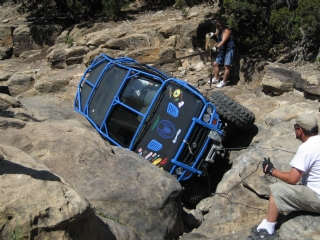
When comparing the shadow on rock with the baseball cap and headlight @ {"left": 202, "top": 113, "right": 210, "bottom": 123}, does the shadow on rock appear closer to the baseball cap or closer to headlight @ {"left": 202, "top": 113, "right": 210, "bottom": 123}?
the baseball cap

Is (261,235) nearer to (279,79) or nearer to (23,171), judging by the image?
(23,171)

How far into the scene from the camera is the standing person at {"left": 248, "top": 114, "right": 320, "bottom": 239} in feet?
14.3

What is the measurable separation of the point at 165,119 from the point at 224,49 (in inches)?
119

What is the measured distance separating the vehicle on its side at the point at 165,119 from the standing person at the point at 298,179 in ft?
7.61

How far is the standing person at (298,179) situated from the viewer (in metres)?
Answer: 4.37

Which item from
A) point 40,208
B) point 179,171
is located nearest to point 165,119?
point 179,171

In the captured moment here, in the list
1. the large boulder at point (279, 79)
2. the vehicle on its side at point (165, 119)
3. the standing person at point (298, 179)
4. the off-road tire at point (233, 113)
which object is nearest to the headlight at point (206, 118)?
the vehicle on its side at point (165, 119)

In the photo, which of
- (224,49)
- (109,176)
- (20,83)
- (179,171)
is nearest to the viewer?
(109,176)

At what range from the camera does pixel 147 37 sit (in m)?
11.6

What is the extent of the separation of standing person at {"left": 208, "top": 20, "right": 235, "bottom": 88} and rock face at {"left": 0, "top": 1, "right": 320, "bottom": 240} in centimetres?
34

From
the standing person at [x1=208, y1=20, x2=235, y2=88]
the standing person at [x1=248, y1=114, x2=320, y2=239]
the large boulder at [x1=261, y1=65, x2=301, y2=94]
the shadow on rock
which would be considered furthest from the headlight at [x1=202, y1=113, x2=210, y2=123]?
the shadow on rock

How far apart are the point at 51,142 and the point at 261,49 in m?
5.50

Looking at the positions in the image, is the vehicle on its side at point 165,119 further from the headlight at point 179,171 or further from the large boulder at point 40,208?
the large boulder at point 40,208

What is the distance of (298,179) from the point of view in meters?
4.42
